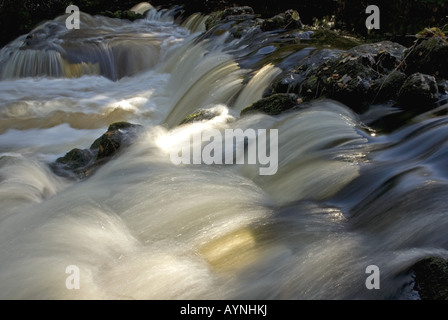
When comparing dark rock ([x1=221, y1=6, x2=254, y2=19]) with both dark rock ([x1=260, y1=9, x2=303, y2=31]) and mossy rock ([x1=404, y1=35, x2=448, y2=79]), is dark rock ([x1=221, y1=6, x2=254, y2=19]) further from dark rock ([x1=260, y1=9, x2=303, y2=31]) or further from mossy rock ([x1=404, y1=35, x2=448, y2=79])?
mossy rock ([x1=404, y1=35, x2=448, y2=79])

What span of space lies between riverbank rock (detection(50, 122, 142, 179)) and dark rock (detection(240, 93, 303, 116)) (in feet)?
4.88

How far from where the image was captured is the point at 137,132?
592 cm

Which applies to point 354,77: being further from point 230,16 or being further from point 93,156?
point 230,16

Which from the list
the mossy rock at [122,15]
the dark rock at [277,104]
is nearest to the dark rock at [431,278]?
the dark rock at [277,104]

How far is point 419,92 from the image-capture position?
5398 millimetres

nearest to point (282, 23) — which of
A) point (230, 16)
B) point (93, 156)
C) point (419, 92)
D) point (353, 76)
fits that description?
point (230, 16)

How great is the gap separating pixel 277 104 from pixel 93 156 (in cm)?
221

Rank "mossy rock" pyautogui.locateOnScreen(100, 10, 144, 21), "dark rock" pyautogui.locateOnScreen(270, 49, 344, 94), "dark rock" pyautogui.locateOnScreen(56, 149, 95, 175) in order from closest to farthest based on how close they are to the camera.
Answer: "dark rock" pyautogui.locateOnScreen(56, 149, 95, 175) → "dark rock" pyautogui.locateOnScreen(270, 49, 344, 94) → "mossy rock" pyautogui.locateOnScreen(100, 10, 144, 21)

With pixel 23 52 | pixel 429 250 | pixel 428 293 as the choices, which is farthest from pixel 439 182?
pixel 23 52

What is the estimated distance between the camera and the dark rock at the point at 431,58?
19.0 ft

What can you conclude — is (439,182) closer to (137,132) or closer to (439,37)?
(439,37)

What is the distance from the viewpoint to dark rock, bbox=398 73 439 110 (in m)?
5.38

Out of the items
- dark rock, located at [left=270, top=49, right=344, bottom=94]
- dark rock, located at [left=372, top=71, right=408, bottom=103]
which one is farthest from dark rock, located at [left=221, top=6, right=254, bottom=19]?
dark rock, located at [left=372, top=71, right=408, bottom=103]

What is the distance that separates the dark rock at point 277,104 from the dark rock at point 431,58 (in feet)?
4.62
